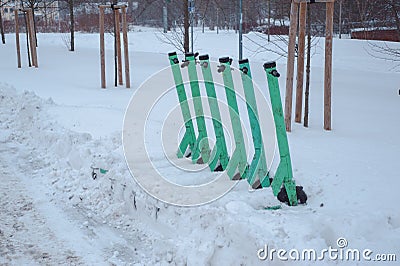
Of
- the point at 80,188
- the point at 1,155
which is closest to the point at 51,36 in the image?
the point at 1,155

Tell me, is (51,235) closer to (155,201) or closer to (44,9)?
(155,201)

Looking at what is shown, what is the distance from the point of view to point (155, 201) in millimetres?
4762

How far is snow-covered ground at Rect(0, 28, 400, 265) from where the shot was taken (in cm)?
380

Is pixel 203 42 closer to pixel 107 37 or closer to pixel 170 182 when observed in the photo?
pixel 107 37

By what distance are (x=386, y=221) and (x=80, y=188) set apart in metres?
3.23

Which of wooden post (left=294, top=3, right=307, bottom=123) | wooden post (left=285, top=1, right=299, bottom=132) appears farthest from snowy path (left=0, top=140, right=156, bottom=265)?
wooden post (left=294, top=3, right=307, bottom=123)

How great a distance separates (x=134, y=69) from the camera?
15.8 metres
